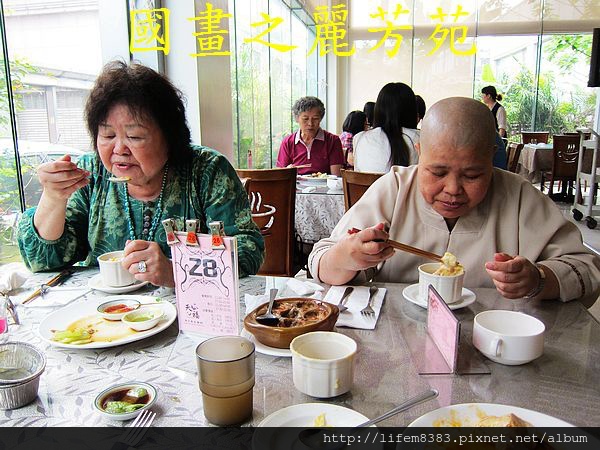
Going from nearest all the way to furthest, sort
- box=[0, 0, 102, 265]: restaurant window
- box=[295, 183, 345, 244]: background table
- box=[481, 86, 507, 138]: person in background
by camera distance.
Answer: box=[0, 0, 102, 265]: restaurant window → box=[295, 183, 345, 244]: background table → box=[481, 86, 507, 138]: person in background

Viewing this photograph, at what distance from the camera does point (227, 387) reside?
2.41 ft

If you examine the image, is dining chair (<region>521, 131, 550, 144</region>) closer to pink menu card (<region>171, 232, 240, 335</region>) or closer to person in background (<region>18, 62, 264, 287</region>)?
person in background (<region>18, 62, 264, 287</region>)

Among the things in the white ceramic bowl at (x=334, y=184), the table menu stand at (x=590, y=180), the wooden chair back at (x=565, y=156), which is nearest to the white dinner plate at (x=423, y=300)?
the white ceramic bowl at (x=334, y=184)

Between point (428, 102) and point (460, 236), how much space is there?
8.96 metres

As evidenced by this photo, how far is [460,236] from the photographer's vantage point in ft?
4.67

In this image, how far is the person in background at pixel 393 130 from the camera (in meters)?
3.26

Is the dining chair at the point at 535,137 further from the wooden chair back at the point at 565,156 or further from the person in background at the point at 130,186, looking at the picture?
the person in background at the point at 130,186

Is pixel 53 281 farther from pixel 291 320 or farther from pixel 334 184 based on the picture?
pixel 334 184

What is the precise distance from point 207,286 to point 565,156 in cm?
725

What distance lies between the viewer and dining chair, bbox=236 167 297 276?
2.99 metres

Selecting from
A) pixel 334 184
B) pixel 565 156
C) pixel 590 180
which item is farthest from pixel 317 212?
pixel 565 156

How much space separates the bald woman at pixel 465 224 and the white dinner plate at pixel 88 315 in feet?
1.47

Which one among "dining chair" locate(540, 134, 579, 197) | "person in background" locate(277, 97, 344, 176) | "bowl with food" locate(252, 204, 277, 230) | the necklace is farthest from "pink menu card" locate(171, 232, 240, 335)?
"dining chair" locate(540, 134, 579, 197)

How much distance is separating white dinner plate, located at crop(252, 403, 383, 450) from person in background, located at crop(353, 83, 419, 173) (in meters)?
2.75
